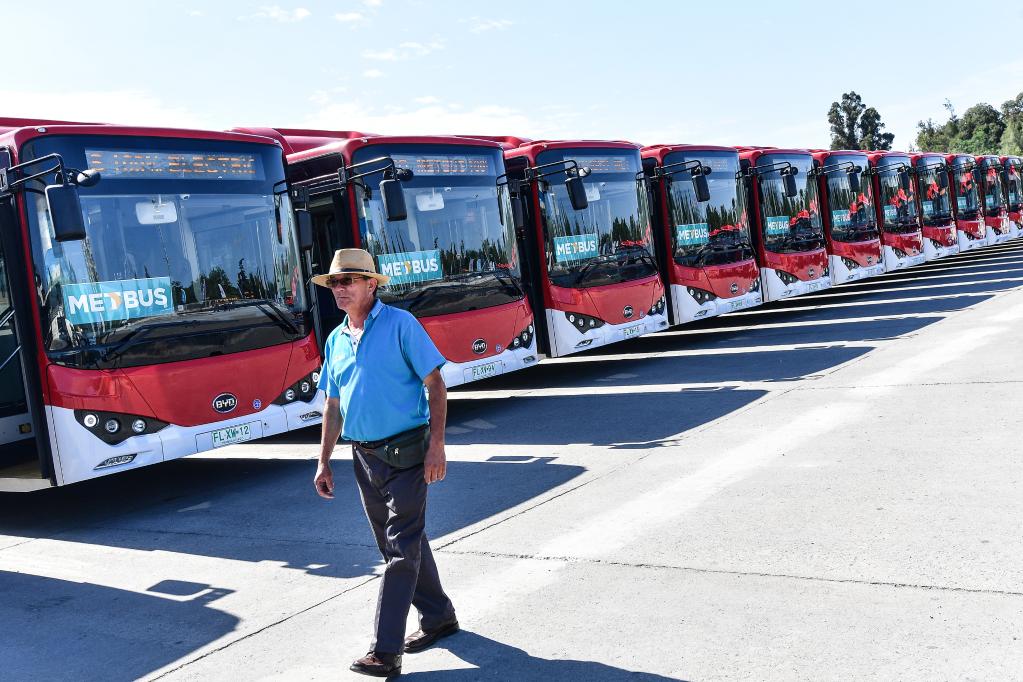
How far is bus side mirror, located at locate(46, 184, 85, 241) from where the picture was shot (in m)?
7.54

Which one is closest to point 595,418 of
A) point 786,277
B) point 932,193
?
point 786,277

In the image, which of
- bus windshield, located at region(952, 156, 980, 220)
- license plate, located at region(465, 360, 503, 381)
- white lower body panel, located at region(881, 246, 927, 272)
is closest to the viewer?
license plate, located at region(465, 360, 503, 381)

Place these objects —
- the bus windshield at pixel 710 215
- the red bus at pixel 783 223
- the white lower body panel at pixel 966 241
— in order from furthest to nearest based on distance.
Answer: the white lower body panel at pixel 966 241, the red bus at pixel 783 223, the bus windshield at pixel 710 215

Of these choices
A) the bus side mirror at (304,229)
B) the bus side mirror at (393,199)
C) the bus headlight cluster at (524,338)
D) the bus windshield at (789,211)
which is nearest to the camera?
the bus side mirror at (304,229)

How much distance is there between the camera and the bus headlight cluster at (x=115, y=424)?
801cm

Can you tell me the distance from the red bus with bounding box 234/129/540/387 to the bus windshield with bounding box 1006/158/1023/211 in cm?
2809

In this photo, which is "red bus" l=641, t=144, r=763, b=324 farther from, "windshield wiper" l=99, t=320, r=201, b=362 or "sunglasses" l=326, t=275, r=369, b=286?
"sunglasses" l=326, t=275, r=369, b=286

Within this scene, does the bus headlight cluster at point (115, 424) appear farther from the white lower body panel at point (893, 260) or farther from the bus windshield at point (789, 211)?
the white lower body panel at point (893, 260)

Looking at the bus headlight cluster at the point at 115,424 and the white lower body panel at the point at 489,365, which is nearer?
the bus headlight cluster at the point at 115,424

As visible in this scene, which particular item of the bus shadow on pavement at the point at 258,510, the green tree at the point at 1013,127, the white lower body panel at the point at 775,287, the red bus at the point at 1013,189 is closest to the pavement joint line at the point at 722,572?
the bus shadow on pavement at the point at 258,510

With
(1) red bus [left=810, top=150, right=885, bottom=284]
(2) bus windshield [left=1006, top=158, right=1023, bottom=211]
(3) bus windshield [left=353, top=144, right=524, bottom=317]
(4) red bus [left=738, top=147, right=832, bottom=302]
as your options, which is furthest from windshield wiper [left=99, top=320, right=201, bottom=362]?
(2) bus windshield [left=1006, top=158, right=1023, bottom=211]

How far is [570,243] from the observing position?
13.9 meters

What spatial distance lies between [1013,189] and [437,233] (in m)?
30.0

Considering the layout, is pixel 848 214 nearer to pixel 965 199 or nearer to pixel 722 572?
pixel 965 199
